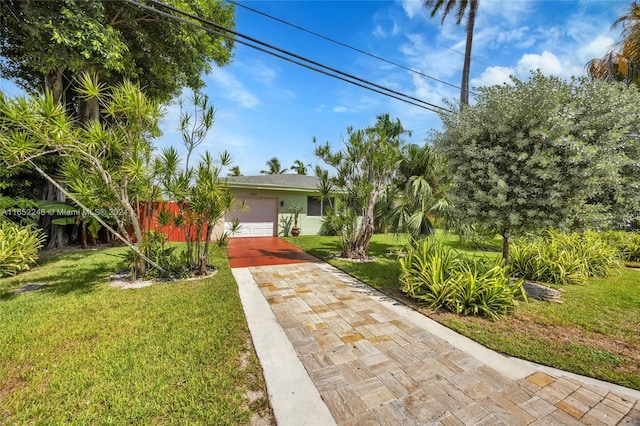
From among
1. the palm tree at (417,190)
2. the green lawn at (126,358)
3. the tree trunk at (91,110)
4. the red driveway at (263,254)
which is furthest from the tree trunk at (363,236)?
the tree trunk at (91,110)

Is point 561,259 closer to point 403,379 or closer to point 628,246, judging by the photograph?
point 628,246

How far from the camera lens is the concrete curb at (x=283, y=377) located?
2.05 metres

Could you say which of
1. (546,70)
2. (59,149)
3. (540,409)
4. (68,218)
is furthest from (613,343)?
(68,218)

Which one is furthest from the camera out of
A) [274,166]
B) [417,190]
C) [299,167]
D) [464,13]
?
[274,166]

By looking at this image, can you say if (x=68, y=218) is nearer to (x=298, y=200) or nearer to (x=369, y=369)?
(x=298, y=200)

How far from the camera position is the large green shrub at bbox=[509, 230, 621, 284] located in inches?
229

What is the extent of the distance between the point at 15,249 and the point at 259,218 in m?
7.83

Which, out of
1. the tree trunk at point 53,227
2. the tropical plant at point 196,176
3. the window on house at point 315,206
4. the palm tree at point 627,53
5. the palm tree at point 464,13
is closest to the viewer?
the tropical plant at point 196,176

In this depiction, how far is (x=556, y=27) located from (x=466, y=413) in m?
9.61

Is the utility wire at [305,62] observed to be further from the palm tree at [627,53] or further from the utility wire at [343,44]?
the palm tree at [627,53]

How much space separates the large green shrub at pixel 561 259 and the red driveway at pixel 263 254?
5458 mm

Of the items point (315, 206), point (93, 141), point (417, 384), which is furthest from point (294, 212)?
point (417, 384)

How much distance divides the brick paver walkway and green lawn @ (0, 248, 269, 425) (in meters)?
0.74

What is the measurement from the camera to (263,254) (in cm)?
843
